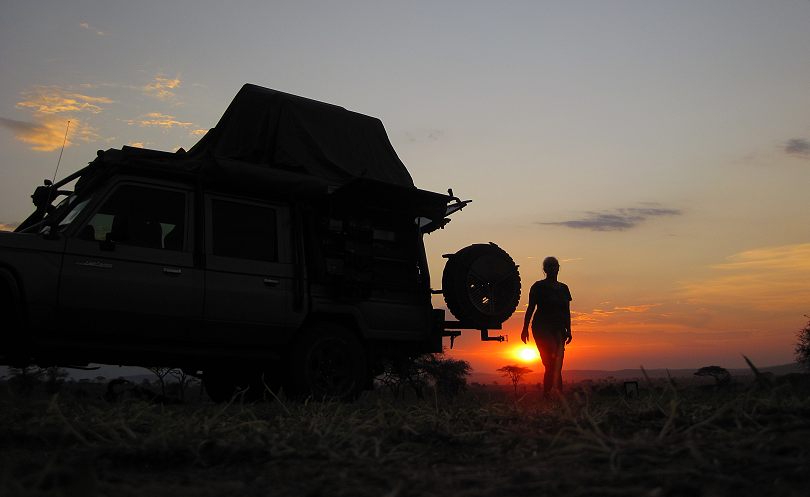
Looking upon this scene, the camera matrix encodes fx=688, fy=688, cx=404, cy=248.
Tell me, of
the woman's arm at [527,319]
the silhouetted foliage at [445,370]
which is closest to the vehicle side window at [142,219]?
the woman's arm at [527,319]

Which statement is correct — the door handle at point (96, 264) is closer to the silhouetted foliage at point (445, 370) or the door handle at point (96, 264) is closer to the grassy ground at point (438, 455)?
the grassy ground at point (438, 455)

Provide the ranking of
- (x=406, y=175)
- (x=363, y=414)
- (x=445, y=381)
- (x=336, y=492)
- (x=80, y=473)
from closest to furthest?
1. (x=80, y=473)
2. (x=336, y=492)
3. (x=363, y=414)
4. (x=406, y=175)
5. (x=445, y=381)

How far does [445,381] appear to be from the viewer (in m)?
37.7

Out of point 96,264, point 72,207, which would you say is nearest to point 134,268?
point 96,264

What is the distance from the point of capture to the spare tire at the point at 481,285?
352 inches

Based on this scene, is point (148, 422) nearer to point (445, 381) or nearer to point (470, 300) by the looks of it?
point (470, 300)

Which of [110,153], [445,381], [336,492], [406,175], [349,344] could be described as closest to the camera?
[336,492]

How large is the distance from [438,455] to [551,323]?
6474 millimetres

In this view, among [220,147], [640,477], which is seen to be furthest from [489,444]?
[220,147]

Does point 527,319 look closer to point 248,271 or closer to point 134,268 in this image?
point 248,271

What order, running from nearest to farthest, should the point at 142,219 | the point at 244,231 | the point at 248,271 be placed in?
1. the point at 142,219
2. the point at 248,271
3. the point at 244,231

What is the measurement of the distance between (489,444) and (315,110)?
6.95 meters

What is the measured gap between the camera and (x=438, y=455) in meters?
3.11

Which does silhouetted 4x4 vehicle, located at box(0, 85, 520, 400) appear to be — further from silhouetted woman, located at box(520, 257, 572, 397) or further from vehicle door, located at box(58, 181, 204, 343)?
silhouetted woman, located at box(520, 257, 572, 397)
